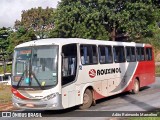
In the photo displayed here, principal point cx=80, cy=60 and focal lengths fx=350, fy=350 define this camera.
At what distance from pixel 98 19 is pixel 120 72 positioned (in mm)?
22092

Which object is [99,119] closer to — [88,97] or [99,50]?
[88,97]

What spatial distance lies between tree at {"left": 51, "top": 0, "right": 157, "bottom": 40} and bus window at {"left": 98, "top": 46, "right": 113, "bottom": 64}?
21943 millimetres

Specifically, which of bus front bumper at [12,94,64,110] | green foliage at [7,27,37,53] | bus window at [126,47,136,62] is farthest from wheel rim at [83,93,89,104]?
green foliage at [7,27,37,53]

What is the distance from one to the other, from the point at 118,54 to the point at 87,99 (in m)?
3.97

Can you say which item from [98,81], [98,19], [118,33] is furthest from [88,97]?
[118,33]

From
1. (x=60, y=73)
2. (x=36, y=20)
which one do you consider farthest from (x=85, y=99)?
(x=36, y=20)

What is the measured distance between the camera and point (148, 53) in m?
21.7

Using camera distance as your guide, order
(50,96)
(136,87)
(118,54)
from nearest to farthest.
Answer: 1. (50,96)
2. (118,54)
3. (136,87)

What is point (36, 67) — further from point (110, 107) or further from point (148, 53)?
point (148, 53)

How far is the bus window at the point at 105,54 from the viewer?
51.9 feet

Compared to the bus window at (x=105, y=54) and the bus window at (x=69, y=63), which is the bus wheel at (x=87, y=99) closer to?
the bus window at (x=69, y=63)

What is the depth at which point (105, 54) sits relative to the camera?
53.2ft

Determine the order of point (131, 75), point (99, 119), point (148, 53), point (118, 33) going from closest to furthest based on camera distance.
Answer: point (99, 119) → point (131, 75) → point (148, 53) → point (118, 33)

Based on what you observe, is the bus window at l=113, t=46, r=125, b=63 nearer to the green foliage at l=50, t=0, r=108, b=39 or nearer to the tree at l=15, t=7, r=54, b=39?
the green foliage at l=50, t=0, r=108, b=39
